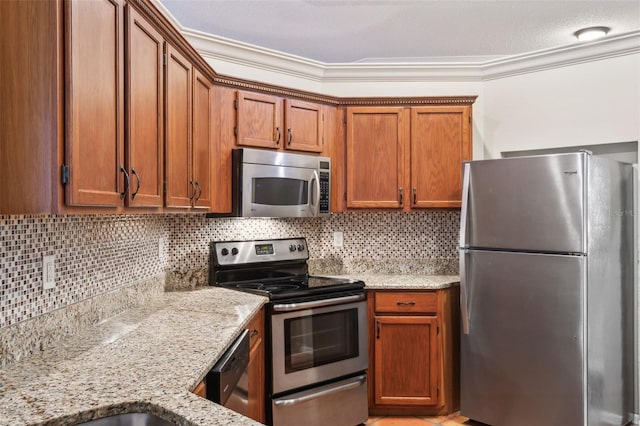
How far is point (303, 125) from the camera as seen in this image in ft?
11.0

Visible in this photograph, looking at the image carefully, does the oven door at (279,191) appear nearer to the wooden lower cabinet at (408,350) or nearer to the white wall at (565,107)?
the wooden lower cabinet at (408,350)

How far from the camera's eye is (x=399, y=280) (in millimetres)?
3348

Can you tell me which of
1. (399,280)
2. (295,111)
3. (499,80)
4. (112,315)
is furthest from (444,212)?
(112,315)

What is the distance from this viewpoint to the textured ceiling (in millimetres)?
2918

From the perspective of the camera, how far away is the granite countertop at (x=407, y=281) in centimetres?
319

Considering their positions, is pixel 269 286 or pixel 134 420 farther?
pixel 269 286

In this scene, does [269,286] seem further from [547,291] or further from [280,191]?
[547,291]

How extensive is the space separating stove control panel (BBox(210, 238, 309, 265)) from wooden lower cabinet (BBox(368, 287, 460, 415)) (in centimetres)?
65

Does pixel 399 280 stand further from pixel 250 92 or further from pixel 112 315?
pixel 112 315

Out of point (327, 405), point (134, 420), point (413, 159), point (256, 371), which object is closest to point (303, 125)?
point (413, 159)

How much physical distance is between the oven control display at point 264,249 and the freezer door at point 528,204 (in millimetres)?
1267

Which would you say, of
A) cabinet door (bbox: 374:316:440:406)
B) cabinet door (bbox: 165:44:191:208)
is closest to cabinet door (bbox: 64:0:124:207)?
cabinet door (bbox: 165:44:191:208)

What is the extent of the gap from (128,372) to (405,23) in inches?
103

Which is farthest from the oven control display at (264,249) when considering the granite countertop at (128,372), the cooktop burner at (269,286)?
the granite countertop at (128,372)
